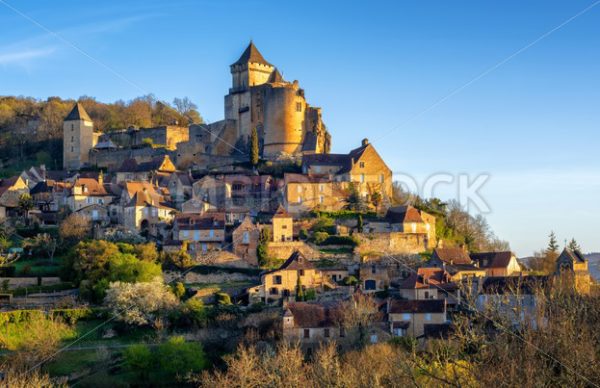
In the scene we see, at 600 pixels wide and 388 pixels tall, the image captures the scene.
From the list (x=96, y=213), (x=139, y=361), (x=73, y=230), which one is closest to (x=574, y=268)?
(x=139, y=361)

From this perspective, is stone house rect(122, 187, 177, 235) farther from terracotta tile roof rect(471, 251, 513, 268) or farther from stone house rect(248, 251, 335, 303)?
terracotta tile roof rect(471, 251, 513, 268)

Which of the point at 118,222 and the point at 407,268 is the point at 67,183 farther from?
the point at 407,268

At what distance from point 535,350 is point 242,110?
190 ft

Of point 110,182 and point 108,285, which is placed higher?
point 110,182

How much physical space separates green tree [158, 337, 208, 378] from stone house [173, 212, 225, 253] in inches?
549

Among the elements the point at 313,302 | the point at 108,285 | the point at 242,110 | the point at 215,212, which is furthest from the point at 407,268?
the point at 242,110

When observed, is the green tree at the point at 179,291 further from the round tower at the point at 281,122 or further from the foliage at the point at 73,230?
the round tower at the point at 281,122

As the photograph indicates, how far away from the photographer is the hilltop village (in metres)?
46.7

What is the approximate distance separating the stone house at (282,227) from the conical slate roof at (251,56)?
26738 mm

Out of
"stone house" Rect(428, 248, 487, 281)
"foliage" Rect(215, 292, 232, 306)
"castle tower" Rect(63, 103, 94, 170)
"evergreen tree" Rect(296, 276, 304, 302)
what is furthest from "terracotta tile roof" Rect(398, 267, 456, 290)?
"castle tower" Rect(63, 103, 94, 170)

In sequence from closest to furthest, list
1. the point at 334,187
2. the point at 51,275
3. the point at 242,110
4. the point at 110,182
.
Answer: the point at 51,275 → the point at 334,187 → the point at 110,182 → the point at 242,110

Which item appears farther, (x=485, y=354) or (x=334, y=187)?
(x=334, y=187)

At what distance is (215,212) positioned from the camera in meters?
61.8

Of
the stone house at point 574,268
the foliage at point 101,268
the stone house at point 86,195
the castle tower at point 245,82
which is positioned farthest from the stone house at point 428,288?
the castle tower at point 245,82
